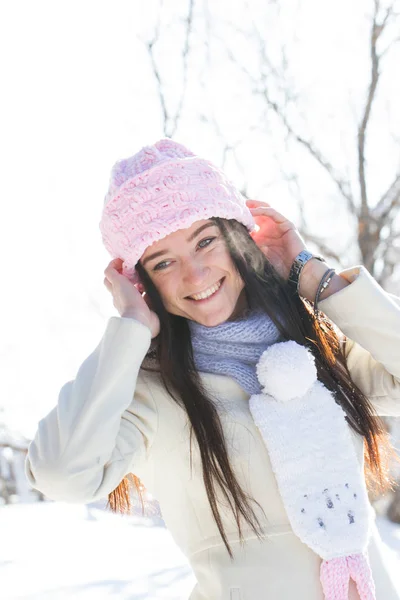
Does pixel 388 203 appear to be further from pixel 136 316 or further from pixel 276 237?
pixel 136 316

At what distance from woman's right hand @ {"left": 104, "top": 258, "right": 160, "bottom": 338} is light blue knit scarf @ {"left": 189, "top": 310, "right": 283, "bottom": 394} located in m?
0.13

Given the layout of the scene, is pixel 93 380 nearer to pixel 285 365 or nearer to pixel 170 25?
pixel 285 365

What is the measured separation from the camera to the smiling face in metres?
1.88

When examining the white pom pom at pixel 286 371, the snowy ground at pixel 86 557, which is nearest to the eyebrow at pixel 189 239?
the white pom pom at pixel 286 371

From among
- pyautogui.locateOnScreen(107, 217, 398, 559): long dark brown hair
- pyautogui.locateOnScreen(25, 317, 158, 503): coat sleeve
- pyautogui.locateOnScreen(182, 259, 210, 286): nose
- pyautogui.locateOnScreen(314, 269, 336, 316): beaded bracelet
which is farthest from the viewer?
pyautogui.locateOnScreen(314, 269, 336, 316): beaded bracelet

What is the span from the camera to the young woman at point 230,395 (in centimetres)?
163

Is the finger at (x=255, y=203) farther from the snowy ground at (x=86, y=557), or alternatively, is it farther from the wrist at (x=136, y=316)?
the snowy ground at (x=86, y=557)

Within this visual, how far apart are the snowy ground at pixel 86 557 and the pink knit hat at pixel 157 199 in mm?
1400

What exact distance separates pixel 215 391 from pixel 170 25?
485cm

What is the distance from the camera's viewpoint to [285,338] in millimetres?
2012

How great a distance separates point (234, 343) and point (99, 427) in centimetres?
50

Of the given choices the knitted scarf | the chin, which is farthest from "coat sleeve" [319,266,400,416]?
the chin

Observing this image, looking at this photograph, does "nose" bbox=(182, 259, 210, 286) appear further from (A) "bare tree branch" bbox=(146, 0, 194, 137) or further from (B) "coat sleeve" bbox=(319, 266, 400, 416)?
(A) "bare tree branch" bbox=(146, 0, 194, 137)

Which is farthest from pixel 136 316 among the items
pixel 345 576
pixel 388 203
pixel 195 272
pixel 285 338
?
pixel 388 203
